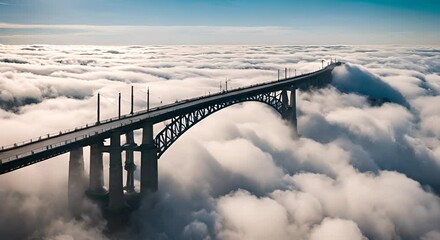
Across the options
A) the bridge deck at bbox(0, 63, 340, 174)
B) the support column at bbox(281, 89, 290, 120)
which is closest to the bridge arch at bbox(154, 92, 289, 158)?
the support column at bbox(281, 89, 290, 120)

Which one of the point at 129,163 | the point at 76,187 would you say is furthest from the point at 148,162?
the point at 76,187

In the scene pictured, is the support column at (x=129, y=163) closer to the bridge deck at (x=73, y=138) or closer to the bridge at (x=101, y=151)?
the bridge at (x=101, y=151)

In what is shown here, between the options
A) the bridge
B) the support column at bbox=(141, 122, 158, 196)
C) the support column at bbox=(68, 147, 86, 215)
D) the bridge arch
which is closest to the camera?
the bridge

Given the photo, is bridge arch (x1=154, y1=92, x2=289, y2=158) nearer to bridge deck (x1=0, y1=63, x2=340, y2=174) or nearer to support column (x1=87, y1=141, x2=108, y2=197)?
bridge deck (x1=0, y1=63, x2=340, y2=174)

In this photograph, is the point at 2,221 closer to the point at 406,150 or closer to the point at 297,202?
the point at 297,202

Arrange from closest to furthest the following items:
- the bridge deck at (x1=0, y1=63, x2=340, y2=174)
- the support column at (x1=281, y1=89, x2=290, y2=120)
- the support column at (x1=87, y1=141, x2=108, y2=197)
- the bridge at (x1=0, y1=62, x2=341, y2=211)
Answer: the bridge deck at (x1=0, y1=63, x2=340, y2=174), the bridge at (x1=0, y1=62, x2=341, y2=211), the support column at (x1=87, y1=141, x2=108, y2=197), the support column at (x1=281, y1=89, x2=290, y2=120)

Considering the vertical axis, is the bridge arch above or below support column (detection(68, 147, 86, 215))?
above
